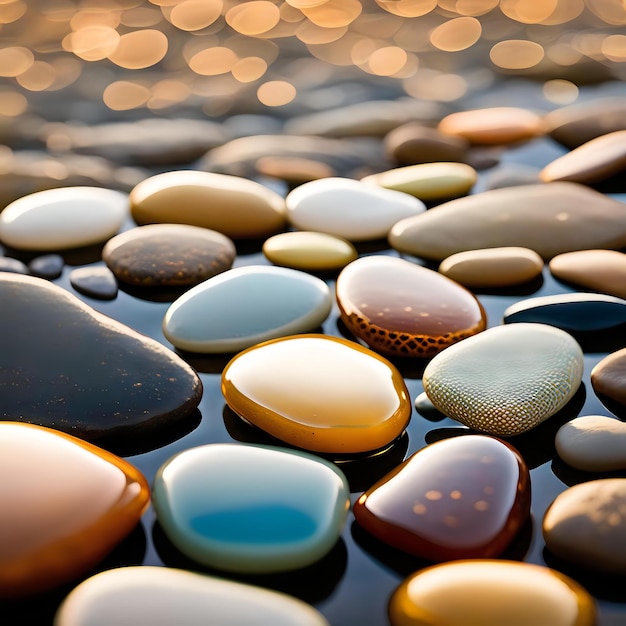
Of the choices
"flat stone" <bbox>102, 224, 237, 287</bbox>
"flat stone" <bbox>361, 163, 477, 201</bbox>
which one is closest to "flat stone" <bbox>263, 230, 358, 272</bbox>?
"flat stone" <bbox>102, 224, 237, 287</bbox>

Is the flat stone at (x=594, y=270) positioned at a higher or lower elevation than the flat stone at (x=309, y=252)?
higher

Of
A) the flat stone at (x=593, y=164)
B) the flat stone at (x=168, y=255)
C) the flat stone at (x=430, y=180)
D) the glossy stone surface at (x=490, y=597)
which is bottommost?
the glossy stone surface at (x=490, y=597)

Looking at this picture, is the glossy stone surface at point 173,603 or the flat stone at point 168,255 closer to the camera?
the glossy stone surface at point 173,603

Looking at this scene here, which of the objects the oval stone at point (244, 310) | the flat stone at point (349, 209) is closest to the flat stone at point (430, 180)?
the flat stone at point (349, 209)

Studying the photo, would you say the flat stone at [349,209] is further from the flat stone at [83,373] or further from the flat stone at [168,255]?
the flat stone at [83,373]

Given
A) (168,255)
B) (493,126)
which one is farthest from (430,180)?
(168,255)

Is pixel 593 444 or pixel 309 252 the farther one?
pixel 309 252

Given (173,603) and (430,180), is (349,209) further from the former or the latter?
(173,603)

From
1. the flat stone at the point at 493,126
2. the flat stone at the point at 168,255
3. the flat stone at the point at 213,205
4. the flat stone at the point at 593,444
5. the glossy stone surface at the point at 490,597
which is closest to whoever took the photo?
the glossy stone surface at the point at 490,597
